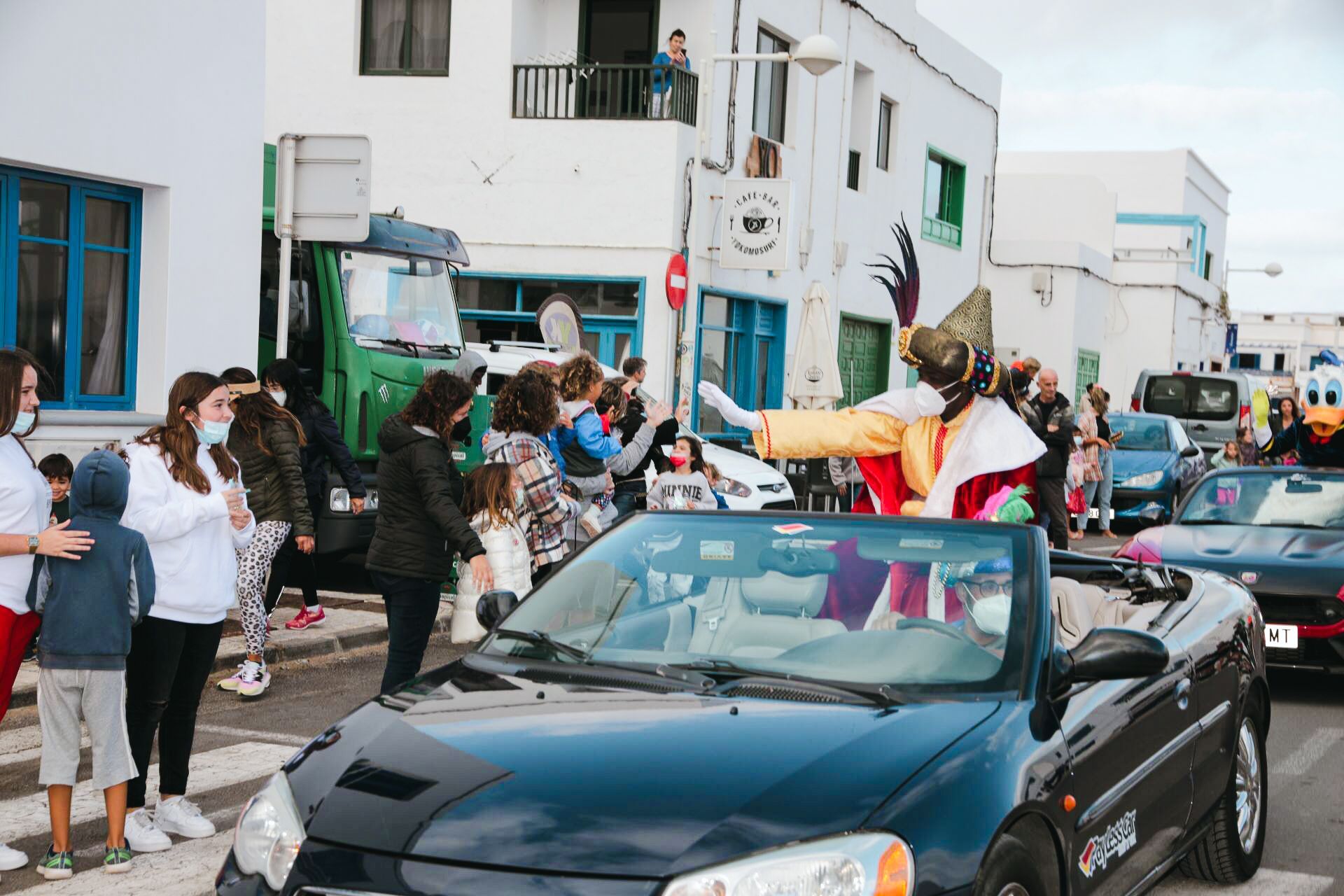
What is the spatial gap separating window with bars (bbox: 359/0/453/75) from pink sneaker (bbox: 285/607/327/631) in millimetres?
11173

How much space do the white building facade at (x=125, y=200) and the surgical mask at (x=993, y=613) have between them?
705 centimetres

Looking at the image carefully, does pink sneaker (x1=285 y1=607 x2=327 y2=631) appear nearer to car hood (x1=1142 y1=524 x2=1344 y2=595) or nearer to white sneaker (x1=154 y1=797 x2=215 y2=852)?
white sneaker (x1=154 y1=797 x2=215 y2=852)

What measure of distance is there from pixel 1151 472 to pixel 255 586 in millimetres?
15417

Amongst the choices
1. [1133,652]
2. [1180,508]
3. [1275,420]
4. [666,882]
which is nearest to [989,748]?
[1133,652]

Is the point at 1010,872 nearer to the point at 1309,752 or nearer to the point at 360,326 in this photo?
the point at 1309,752

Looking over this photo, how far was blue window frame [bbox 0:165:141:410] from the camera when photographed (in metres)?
9.81

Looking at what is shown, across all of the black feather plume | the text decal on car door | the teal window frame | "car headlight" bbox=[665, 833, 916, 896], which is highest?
the teal window frame

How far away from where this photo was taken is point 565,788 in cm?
344

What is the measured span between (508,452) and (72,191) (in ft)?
12.5

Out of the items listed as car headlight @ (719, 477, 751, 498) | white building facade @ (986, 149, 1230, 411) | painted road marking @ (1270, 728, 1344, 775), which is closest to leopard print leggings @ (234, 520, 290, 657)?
painted road marking @ (1270, 728, 1344, 775)

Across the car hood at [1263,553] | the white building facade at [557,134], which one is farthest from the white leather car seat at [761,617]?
the white building facade at [557,134]

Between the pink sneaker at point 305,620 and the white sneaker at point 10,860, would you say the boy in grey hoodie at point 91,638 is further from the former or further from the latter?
the pink sneaker at point 305,620

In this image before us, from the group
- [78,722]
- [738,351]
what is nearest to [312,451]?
[78,722]

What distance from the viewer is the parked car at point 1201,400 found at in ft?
90.7
